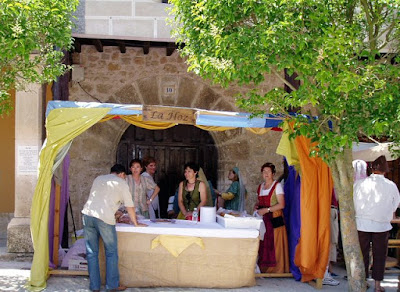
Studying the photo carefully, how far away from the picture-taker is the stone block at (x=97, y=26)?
7930 mm

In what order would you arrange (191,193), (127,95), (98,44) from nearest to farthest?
(191,193)
(98,44)
(127,95)

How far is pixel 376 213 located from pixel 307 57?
2.18 meters

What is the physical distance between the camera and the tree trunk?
577 cm

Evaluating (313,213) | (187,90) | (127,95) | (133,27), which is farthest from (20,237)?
(313,213)

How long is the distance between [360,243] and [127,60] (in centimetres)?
495

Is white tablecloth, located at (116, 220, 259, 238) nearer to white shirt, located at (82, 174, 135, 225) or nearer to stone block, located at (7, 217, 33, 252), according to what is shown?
white shirt, located at (82, 174, 135, 225)

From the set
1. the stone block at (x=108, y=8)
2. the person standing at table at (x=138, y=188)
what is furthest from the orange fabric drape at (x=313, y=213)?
the stone block at (x=108, y=8)

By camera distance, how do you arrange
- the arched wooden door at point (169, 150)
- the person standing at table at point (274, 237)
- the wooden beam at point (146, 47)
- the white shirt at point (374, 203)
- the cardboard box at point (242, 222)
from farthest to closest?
the arched wooden door at point (169, 150)
the wooden beam at point (146, 47)
the person standing at table at point (274, 237)
the cardboard box at point (242, 222)
the white shirt at point (374, 203)

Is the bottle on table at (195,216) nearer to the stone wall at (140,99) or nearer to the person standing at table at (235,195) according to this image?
the person standing at table at (235,195)

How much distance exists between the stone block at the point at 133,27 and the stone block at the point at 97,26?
0.11 meters

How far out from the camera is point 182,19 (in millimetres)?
5750

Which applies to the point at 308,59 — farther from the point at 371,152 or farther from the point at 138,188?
the point at 138,188

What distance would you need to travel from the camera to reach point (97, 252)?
20.0ft

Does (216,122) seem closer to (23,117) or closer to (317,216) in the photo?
(317,216)
